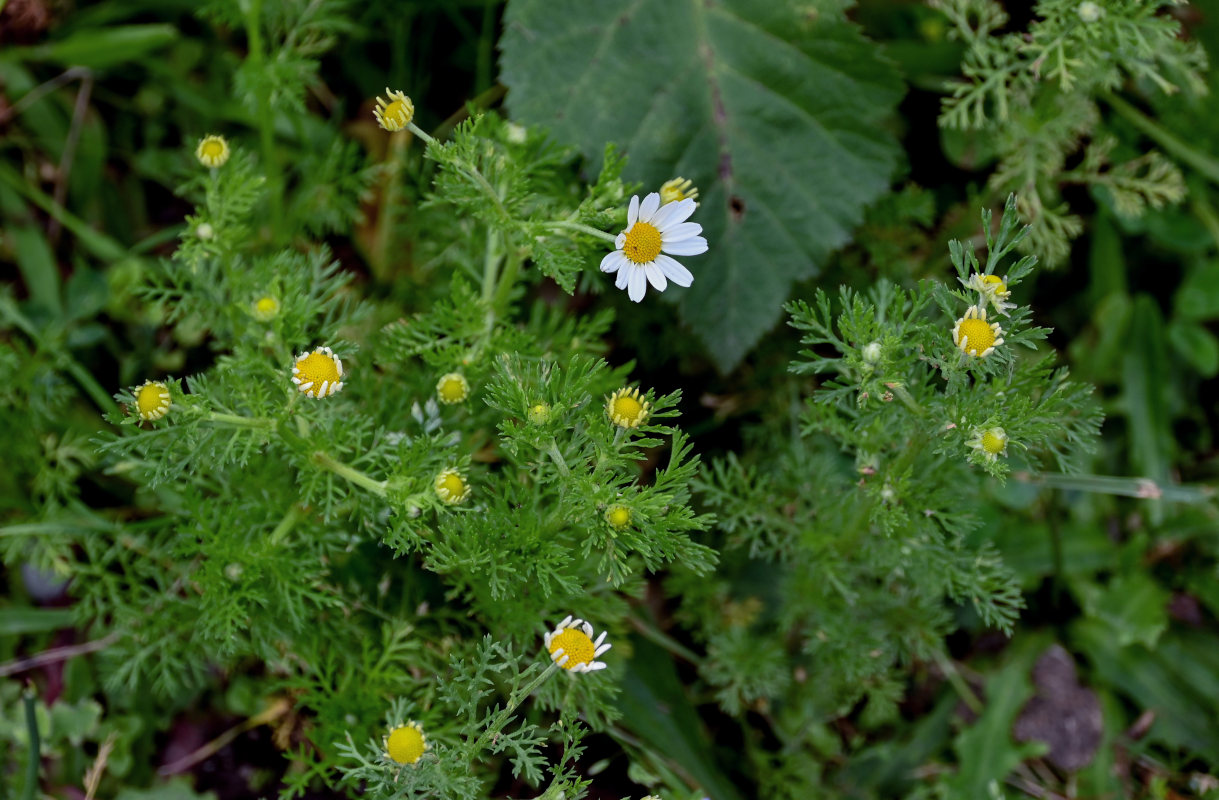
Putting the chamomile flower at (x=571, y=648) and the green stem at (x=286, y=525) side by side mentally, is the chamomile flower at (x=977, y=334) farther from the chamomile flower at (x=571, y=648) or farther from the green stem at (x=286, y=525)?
the green stem at (x=286, y=525)

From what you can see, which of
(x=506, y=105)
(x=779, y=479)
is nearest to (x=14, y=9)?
(x=506, y=105)

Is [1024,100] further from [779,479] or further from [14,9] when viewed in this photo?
[14,9]

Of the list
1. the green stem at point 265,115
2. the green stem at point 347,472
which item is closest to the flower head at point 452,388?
the green stem at point 347,472

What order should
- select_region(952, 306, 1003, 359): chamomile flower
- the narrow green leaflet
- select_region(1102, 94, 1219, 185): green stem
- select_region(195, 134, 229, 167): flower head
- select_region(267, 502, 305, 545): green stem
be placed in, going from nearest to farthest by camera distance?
select_region(952, 306, 1003, 359): chamomile flower < select_region(267, 502, 305, 545): green stem < select_region(195, 134, 229, 167): flower head < the narrow green leaflet < select_region(1102, 94, 1219, 185): green stem

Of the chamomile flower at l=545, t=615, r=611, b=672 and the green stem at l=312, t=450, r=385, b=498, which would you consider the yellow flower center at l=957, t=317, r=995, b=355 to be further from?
the green stem at l=312, t=450, r=385, b=498

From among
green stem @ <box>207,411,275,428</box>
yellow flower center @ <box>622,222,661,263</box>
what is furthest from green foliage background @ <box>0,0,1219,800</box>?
yellow flower center @ <box>622,222,661,263</box>

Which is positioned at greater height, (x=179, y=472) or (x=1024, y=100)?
(x=1024, y=100)

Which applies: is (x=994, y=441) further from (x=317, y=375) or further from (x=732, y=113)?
(x=732, y=113)
